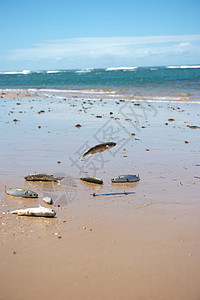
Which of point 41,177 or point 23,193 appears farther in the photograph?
point 41,177

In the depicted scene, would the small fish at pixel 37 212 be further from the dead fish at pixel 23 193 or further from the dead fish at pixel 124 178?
the dead fish at pixel 124 178

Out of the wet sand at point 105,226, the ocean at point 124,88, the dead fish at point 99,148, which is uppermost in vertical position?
the ocean at point 124,88

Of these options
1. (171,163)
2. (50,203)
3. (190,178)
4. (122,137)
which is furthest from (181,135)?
(50,203)

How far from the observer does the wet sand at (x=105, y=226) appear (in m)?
3.87

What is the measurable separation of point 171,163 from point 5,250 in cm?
524

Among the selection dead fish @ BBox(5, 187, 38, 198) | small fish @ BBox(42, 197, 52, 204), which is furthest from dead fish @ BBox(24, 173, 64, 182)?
small fish @ BBox(42, 197, 52, 204)

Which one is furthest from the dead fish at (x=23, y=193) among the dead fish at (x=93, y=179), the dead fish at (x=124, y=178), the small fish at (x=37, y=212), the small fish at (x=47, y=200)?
A: the dead fish at (x=124, y=178)

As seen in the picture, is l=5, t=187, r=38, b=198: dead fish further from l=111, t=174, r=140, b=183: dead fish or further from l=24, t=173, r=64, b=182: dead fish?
l=111, t=174, r=140, b=183: dead fish

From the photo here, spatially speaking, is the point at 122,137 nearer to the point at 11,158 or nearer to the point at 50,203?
the point at 11,158

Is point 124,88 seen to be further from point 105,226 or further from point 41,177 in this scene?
point 105,226

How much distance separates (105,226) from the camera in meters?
5.23

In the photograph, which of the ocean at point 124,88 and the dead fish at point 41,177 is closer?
the dead fish at point 41,177

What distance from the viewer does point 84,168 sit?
27.2 feet

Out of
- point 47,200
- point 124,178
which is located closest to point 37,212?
point 47,200
